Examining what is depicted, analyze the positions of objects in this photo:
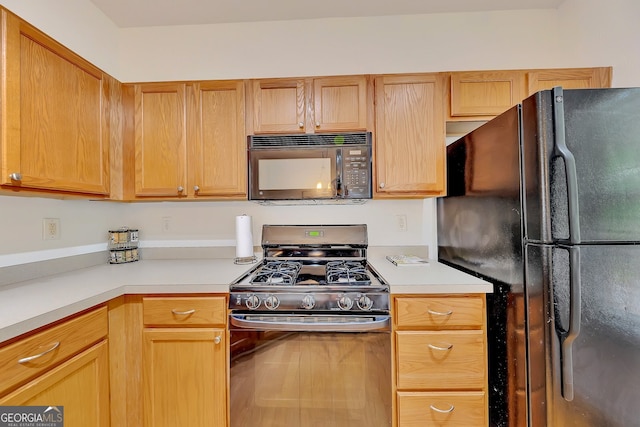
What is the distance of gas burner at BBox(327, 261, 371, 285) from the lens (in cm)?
144

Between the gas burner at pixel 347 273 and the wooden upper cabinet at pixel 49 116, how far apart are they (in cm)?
139

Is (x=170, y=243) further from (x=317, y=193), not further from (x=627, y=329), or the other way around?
(x=627, y=329)

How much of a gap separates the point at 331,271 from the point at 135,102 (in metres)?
1.60

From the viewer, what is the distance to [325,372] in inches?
51.9

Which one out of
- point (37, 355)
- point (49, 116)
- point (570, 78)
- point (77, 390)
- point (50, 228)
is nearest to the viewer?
point (37, 355)

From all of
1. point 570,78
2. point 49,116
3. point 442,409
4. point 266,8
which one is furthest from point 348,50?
point 442,409

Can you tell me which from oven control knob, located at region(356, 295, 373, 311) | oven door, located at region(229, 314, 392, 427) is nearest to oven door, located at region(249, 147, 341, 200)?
oven control knob, located at region(356, 295, 373, 311)

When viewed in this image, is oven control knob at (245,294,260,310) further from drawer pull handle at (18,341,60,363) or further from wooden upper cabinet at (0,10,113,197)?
wooden upper cabinet at (0,10,113,197)

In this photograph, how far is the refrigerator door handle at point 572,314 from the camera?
39.8 inches

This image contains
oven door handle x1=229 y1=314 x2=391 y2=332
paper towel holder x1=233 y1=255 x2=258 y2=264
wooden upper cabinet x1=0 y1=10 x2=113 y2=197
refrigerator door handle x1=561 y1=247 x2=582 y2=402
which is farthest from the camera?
paper towel holder x1=233 y1=255 x2=258 y2=264

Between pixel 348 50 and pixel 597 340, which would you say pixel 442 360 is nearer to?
pixel 597 340

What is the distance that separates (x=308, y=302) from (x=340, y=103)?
1.17 meters

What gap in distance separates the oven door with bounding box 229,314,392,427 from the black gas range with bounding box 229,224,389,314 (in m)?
0.07

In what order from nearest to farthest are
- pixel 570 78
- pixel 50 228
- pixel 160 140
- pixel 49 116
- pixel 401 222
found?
pixel 49 116, pixel 50 228, pixel 570 78, pixel 160 140, pixel 401 222
